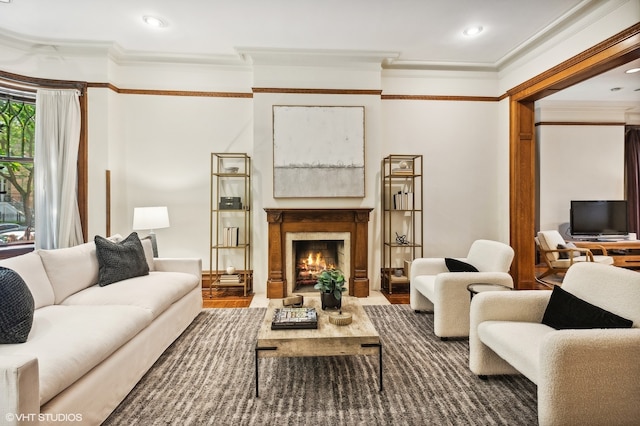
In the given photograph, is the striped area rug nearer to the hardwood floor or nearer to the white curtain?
the hardwood floor

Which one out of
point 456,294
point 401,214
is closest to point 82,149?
point 401,214

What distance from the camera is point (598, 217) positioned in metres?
5.70

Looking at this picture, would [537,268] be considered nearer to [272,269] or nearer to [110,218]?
[272,269]

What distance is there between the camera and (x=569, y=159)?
5938 millimetres

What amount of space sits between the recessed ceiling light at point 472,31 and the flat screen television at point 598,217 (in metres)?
3.75

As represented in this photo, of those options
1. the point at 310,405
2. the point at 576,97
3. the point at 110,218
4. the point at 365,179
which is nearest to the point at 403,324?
the point at 310,405

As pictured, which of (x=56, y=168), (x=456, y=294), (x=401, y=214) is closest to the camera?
(x=456, y=294)

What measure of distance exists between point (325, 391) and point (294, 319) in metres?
0.47

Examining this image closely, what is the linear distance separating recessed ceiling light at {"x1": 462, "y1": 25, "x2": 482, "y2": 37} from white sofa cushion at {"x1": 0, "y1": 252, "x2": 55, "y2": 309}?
4467 millimetres

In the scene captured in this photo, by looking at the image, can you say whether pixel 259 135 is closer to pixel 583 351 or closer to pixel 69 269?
pixel 69 269

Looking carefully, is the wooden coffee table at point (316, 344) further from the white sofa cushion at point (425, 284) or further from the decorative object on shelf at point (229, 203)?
the decorative object on shelf at point (229, 203)

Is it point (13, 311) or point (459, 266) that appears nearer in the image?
point (13, 311)

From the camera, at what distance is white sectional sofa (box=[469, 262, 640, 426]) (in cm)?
155

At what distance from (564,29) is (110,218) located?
5.55 metres
